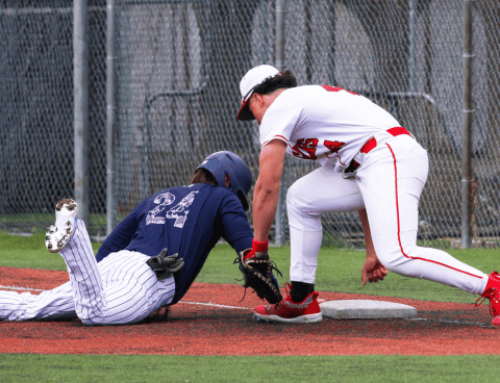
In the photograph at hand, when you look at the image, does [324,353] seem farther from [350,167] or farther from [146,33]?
[146,33]

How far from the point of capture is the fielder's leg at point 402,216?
388 cm

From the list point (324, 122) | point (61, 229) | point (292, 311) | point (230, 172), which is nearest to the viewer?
point (61, 229)

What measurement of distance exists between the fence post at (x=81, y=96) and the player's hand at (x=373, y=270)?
502cm

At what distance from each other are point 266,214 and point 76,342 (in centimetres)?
108

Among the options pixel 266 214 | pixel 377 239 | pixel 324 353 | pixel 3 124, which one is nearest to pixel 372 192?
pixel 377 239

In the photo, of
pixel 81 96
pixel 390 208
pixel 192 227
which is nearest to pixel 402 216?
pixel 390 208

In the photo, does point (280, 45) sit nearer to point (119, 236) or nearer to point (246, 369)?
point (119, 236)

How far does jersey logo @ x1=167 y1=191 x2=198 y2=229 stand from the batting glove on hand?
20 centimetres

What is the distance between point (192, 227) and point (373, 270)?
105cm

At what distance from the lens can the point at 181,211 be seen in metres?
4.38

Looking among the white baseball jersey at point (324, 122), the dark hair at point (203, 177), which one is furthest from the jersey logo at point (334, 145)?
the dark hair at point (203, 177)

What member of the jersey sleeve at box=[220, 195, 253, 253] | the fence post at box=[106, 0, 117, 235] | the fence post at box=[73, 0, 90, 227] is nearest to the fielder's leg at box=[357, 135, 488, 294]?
the jersey sleeve at box=[220, 195, 253, 253]

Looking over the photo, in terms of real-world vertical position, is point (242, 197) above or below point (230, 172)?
below

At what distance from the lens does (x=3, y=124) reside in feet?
32.6
